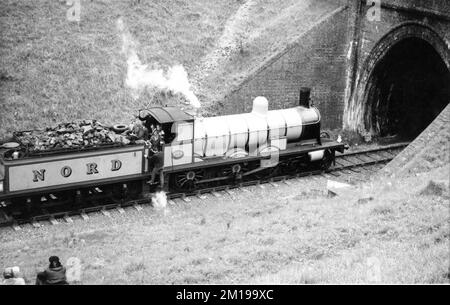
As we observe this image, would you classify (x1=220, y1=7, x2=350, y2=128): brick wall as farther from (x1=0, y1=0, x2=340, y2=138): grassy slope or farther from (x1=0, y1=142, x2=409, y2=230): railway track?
(x1=0, y1=142, x2=409, y2=230): railway track

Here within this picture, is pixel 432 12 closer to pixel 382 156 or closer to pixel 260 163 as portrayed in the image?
pixel 382 156

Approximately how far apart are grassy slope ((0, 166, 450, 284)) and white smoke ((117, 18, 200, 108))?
24.3ft

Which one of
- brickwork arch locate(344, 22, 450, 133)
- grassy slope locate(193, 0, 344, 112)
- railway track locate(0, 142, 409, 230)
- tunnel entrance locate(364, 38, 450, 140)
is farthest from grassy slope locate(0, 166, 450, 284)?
tunnel entrance locate(364, 38, 450, 140)

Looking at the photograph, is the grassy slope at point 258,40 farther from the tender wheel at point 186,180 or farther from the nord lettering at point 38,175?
the nord lettering at point 38,175

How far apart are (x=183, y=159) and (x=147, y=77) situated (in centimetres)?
665

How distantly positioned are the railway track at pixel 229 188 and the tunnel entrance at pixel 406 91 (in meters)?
1.90

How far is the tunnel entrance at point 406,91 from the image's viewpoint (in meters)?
22.9

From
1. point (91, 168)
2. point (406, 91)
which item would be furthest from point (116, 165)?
point (406, 91)

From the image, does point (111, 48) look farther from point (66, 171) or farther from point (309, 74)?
point (66, 171)

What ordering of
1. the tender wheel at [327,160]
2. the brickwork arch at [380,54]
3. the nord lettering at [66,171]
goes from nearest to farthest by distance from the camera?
1. the nord lettering at [66,171]
2. the tender wheel at [327,160]
3. the brickwork arch at [380,54]

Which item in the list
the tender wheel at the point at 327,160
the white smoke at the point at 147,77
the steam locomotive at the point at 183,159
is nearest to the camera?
the steam locomotive at the point at 183,159

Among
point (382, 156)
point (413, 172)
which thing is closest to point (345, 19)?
point (382, 156)

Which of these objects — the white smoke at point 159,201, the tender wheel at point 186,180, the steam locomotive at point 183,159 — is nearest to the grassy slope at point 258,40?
the steam locomotive at point 183,159

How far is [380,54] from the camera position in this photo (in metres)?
22.6
